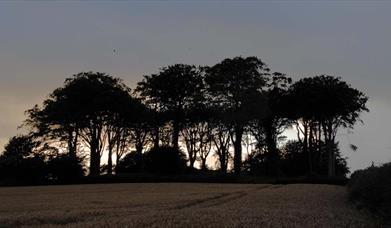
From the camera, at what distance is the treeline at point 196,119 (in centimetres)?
9519

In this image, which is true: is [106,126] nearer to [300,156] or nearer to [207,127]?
[207,127]

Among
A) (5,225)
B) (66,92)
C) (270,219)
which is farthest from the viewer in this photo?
(66,92)

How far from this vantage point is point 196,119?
107188 mm

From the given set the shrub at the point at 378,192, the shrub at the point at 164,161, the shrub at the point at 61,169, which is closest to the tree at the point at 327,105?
the shrub at the point at 164,161

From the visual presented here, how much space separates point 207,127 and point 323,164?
829 inches

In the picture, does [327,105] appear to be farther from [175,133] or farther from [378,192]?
[378,192]

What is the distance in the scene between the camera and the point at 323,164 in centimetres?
10562

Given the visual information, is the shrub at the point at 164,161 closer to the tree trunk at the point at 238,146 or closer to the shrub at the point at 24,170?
the tree trunk at the point at 238,146

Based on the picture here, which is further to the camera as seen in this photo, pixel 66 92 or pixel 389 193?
pixel 66 92

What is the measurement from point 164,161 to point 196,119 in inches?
560

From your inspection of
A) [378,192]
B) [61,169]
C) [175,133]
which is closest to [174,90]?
[175,133]

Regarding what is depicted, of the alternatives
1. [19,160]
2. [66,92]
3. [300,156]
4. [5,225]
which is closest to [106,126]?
[66,92]

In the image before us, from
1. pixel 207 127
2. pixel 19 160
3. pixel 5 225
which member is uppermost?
pixel 207 127

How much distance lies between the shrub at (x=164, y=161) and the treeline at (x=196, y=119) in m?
0.22
